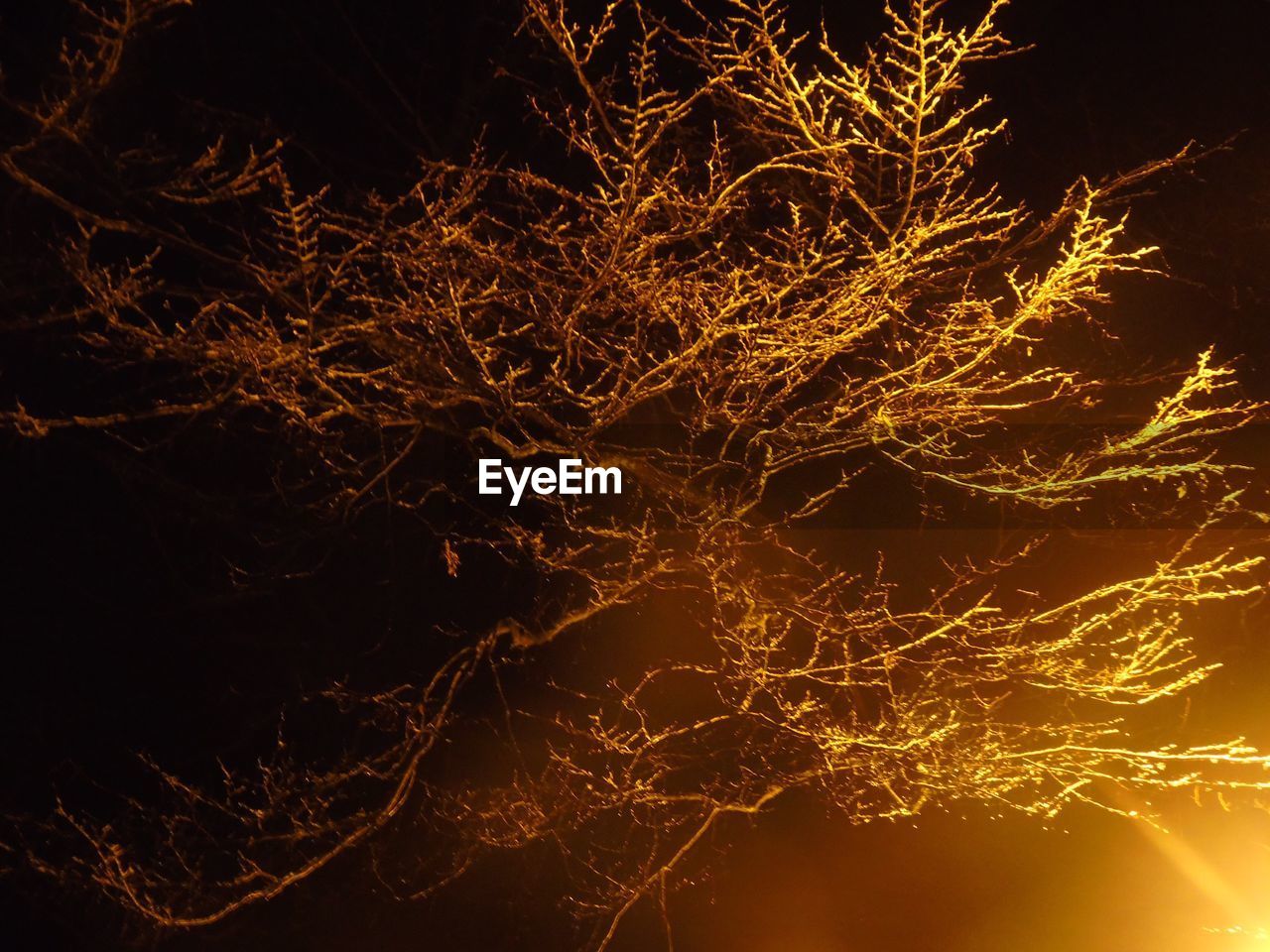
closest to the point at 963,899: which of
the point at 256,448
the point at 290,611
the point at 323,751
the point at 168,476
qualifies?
the point at 323,751

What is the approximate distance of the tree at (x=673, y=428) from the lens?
450 centimetres

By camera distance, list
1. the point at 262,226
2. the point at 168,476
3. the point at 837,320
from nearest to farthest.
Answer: the point at 837,320 → the point at 262,226 → the point at 168,476

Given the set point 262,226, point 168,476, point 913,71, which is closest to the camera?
point 913,71

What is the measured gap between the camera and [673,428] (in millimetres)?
5059

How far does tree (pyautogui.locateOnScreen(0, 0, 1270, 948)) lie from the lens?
450 cm

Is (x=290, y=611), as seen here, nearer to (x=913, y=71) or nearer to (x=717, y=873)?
(x=717, y=873)

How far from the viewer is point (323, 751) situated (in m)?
5.11

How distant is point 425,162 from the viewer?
454 cm

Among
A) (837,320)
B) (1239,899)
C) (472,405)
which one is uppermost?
(837,320)

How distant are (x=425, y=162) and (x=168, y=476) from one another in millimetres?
2023

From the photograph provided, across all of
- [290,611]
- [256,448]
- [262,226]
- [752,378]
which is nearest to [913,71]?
[752,378]

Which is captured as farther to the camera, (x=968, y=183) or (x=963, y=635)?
(x=963, y=635)

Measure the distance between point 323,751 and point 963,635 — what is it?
3084mm

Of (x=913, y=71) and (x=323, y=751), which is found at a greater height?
(x=913, y=71)
